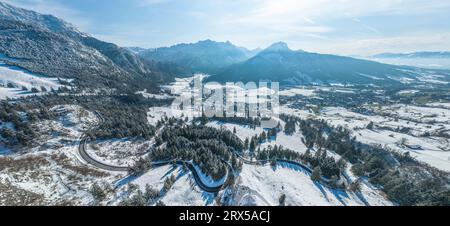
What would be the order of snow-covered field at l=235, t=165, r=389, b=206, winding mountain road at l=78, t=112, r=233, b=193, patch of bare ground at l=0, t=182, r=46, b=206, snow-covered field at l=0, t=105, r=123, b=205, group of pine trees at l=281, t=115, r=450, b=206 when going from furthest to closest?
group of pine trees at l=281, t=115, r=450, b=206, winding mountain road at l=78, t=112, r=233, b=193, snow-covered field at l=235, t=165, r=389, b=206, snow-covered field at l=0, t=105, r=123, b=205, patch of bare ground at l=0, t=182, r=46, b=206

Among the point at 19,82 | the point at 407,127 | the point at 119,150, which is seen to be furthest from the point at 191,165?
the point at 19,82

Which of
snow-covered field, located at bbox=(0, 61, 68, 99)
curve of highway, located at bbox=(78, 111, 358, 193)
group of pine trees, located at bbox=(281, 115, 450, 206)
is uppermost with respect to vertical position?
snow-covered field, located at bbox=(0, 61, 68, 99)

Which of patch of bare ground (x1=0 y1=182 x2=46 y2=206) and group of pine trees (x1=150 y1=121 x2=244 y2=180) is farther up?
group of pine trees (x1=150 y1=121 x2=244 y2=180)

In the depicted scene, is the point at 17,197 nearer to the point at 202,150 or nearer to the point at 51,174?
the point at 51,174

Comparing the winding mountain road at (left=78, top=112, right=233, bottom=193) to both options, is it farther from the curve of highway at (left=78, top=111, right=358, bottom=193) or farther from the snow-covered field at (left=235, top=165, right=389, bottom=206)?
the snow-covered field at (left=235, top=165, right=389, bottom=206)

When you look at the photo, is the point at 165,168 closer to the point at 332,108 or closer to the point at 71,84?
the point at 71,84

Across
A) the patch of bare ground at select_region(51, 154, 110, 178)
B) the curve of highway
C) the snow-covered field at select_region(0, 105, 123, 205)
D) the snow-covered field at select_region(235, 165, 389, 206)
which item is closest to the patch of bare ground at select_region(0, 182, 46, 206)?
the snow-covered field at select_region(0, 105, 123, 205)

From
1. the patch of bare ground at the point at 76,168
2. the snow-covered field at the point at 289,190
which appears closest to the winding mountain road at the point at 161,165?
the patch of bare ground at the point at 76,168

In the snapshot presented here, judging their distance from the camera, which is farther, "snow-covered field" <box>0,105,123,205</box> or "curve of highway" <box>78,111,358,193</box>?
"curve of highway" <box>78,111,358,193</box>

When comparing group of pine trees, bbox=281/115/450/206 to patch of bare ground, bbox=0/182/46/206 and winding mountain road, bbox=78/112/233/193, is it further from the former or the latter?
patch of bare ground, bbox=0/182/46/206

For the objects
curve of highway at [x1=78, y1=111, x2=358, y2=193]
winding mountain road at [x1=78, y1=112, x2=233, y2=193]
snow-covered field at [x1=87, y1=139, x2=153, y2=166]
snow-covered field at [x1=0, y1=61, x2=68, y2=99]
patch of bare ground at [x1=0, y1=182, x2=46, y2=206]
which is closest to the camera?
patch of bare ground at [x1=0, y1=182, x2=46, y2=206]

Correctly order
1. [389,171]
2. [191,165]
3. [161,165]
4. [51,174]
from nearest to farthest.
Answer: [51,174], [191,165], [161,165], [389,171]
